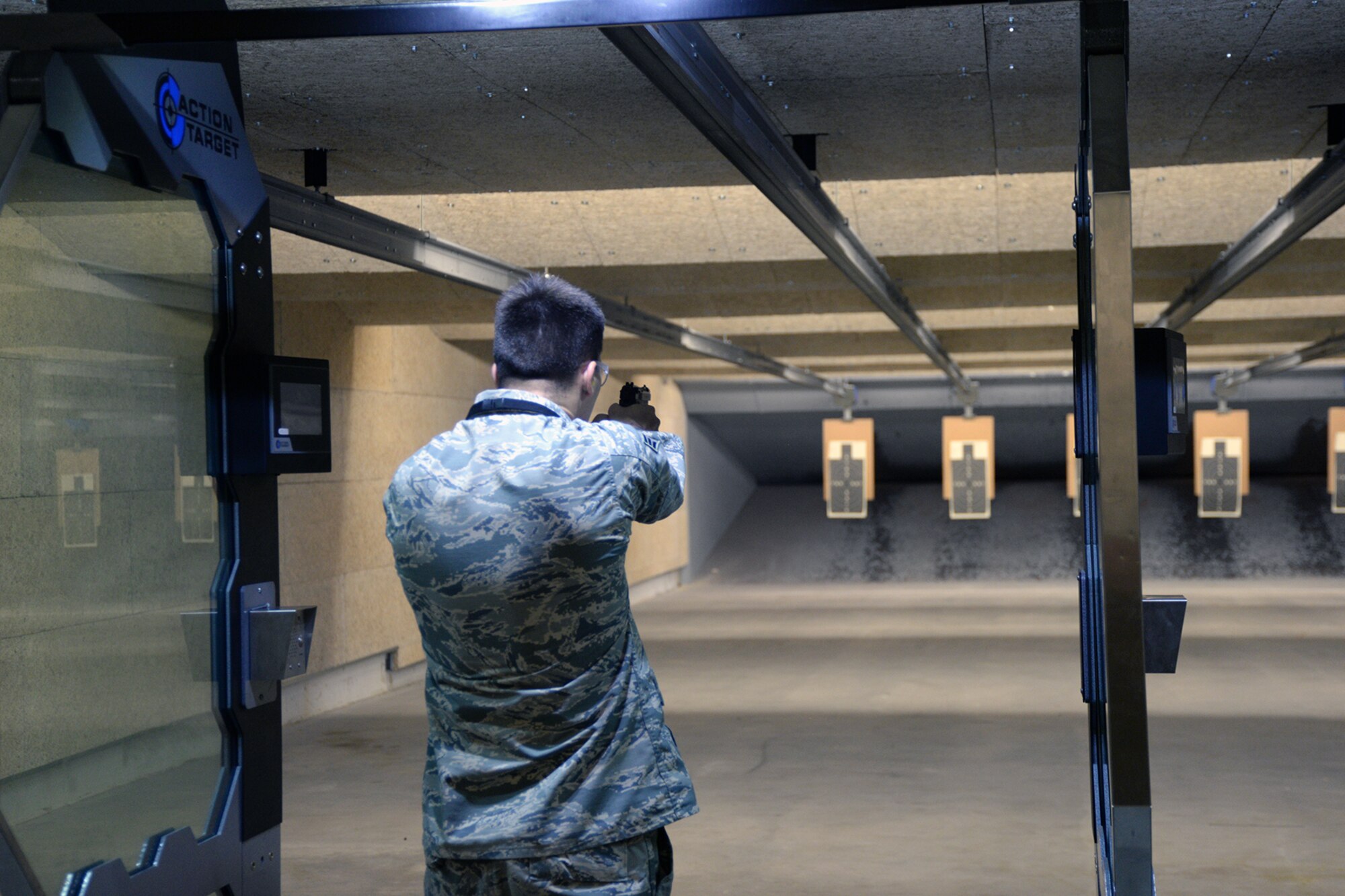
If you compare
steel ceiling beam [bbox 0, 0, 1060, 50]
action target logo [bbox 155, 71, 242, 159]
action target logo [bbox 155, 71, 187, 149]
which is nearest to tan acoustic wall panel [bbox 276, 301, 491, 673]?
action target logo [bbox 155, 71, 242, 159]

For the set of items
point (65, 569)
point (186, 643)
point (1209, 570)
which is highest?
point (65, 569)

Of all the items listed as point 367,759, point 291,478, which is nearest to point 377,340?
point 291,478

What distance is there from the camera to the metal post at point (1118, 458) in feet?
7.21

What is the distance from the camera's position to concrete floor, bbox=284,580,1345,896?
14.3 feet

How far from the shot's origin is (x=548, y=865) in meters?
1.75

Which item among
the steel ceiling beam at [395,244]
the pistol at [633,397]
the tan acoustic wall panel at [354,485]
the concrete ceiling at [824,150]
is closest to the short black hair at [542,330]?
the pistol at [633,397]

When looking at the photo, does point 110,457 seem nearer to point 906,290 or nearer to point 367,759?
point 367,759

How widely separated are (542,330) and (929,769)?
180 inches

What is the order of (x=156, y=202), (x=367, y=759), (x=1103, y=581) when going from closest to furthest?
1. (x=1103, y=581)
2. (x=156, y=202)
3. (x=367, y=759)

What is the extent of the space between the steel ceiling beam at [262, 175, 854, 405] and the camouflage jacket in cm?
291

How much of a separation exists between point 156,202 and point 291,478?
4.81m

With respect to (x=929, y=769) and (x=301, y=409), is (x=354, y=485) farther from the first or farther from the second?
(x=301, y=409)

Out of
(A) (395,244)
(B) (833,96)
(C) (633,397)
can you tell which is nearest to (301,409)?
(C) (633,397)

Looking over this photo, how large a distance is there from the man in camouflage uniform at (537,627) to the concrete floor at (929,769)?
2.58 m
